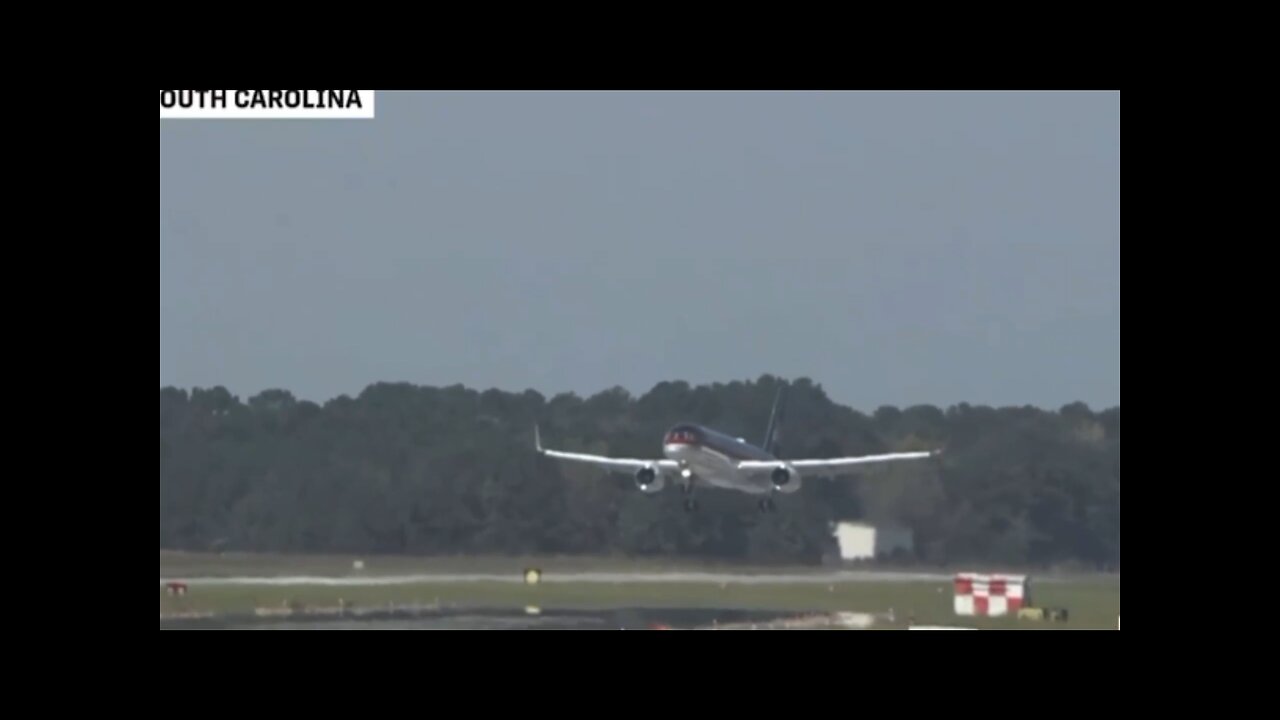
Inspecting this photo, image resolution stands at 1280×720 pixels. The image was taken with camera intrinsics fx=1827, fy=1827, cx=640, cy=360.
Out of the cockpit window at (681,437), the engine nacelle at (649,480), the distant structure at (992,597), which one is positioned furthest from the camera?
the engine nacelle at (649,480)

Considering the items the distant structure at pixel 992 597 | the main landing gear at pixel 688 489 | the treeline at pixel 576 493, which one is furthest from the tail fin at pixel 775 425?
the distant structure at pixel 992 597

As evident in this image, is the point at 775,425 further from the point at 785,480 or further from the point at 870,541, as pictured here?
the point at 870,541

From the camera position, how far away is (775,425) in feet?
187

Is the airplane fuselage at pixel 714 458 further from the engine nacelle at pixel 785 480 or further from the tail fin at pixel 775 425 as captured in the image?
the tail fin at pixel 775 425

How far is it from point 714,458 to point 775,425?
914cm

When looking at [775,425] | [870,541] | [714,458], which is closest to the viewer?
[870,541]

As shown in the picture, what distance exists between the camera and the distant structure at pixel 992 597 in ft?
98.5

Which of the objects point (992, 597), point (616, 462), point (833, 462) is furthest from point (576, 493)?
point (992, 597)

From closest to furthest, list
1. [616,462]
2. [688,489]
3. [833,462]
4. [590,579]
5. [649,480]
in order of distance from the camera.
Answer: [590,579], [688,489], [649,480], [833,462], [616,462]

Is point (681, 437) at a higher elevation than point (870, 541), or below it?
higher

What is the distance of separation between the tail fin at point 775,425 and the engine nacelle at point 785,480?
23.2ft

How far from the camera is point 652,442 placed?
5434 cm

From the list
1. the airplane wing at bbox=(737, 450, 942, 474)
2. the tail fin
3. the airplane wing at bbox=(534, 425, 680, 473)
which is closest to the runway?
the airplane wing at bbox=(737, 450, 942, 474)
